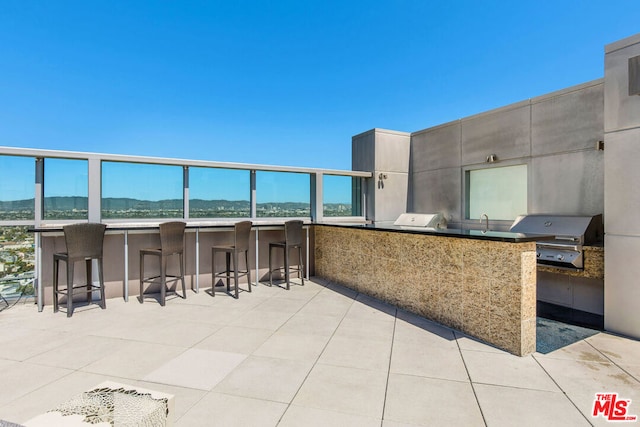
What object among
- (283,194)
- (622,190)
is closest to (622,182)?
(622,190)

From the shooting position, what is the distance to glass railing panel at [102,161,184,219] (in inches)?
194

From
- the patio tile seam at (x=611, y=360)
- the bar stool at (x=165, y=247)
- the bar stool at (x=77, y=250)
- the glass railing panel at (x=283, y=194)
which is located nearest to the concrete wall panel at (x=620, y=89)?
the patio tile seam at (x=611, y=360)

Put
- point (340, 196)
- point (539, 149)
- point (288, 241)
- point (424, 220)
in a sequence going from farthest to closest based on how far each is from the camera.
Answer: point (340, 196)
point (424, 220)
point (288, 241)
point (539, 149)

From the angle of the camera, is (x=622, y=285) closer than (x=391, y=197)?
Yes

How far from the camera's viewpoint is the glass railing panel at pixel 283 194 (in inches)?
242

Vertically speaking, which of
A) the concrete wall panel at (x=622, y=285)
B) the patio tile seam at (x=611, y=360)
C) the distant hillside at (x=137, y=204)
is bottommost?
the patio tile seam at (x=611, y=360)

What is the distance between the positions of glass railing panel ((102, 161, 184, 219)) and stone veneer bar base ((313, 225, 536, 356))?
3.13 meters

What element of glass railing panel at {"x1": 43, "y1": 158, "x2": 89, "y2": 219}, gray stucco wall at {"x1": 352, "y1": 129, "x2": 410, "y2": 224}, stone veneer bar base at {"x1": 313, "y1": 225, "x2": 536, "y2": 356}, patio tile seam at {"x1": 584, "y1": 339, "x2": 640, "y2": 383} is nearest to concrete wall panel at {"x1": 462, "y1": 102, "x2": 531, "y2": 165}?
gray stucco wall at {"x1": 352, "y1": 129, "x2": 410, "y2": 224}

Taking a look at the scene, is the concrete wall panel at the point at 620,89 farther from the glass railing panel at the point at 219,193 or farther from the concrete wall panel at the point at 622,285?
the glass railing panel at the point at 219,193

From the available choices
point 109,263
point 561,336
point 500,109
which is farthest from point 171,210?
point 500,109

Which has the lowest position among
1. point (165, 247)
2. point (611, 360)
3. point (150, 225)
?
point (611, 360)

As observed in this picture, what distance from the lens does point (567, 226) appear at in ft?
14.6

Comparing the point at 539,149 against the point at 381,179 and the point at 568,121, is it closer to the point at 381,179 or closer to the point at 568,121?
the point at 568,121

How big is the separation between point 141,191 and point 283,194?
252 centimetres
